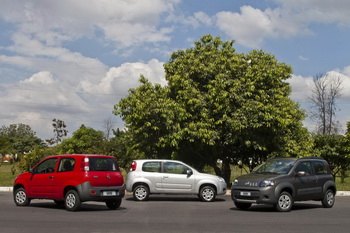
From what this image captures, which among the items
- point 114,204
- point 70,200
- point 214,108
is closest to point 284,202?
point 114,204

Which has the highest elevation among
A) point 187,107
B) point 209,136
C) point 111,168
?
point 187,107

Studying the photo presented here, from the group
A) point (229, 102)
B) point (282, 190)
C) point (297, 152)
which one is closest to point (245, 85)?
point (229, 102)

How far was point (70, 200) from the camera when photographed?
14227 millimetres

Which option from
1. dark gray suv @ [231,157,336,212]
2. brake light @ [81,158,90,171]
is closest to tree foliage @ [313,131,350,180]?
dark gray suv @ [231,157,336,212]

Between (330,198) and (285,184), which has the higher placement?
(285,184)

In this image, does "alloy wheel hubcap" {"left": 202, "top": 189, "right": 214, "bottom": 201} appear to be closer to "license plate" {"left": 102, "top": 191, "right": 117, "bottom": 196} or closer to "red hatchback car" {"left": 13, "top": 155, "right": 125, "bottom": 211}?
"red hatchback car" {"left": 13, "top": 155, "right": 125, "bottom": 211}

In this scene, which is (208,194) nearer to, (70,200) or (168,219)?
(70,200)

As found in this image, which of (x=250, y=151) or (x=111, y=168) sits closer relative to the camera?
(x=111, y=168)

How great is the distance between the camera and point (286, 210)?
48.3 feet

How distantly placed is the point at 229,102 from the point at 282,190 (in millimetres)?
10467

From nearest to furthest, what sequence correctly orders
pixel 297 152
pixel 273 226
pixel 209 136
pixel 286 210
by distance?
pixel 273 226, pixel 286 210, pixel 209 136, pixel 297 152

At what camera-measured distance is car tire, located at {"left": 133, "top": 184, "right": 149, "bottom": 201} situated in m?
18.6

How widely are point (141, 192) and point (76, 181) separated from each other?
193 inches

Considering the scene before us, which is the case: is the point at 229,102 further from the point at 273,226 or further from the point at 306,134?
the point at 273,226
